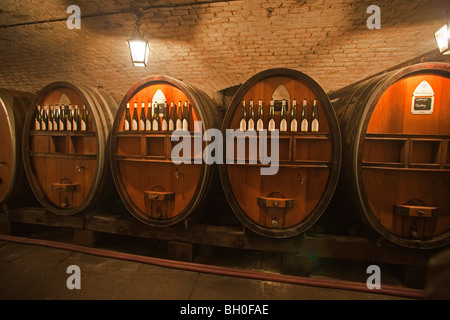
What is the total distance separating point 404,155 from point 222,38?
11.6 ft

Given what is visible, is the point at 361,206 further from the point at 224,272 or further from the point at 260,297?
the point at 224,272

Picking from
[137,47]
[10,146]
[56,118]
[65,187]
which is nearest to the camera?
[65,187]

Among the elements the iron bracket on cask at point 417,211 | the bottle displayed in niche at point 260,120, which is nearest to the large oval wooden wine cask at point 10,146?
the bottle displayed in niche at point 260,120

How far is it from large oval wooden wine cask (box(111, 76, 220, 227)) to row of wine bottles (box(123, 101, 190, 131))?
0.01 meters

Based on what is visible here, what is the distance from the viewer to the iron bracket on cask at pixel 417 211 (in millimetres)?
2086

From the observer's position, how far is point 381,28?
3.56m

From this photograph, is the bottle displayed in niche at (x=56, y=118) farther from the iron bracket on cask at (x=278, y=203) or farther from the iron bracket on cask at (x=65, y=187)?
the iron bracket on cask at (x=278, y=203)

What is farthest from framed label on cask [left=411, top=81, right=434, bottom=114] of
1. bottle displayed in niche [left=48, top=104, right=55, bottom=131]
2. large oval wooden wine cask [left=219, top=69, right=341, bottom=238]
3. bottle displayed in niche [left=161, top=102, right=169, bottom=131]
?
bottle displayed in niche [left=48, top=104, right=55, bottom=131]

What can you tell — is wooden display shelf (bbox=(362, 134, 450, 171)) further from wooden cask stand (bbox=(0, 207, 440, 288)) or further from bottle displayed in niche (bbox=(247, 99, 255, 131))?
bottle displayed in niche (bbox=(247, 99, 255, 131))

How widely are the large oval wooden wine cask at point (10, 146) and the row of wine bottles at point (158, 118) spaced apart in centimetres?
190

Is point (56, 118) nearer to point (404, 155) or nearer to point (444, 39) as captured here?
point (404, 155)

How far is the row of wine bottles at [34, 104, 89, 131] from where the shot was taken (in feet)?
9.42

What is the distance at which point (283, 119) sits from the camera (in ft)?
7.59

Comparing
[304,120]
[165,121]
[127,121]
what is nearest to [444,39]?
[304,120]
